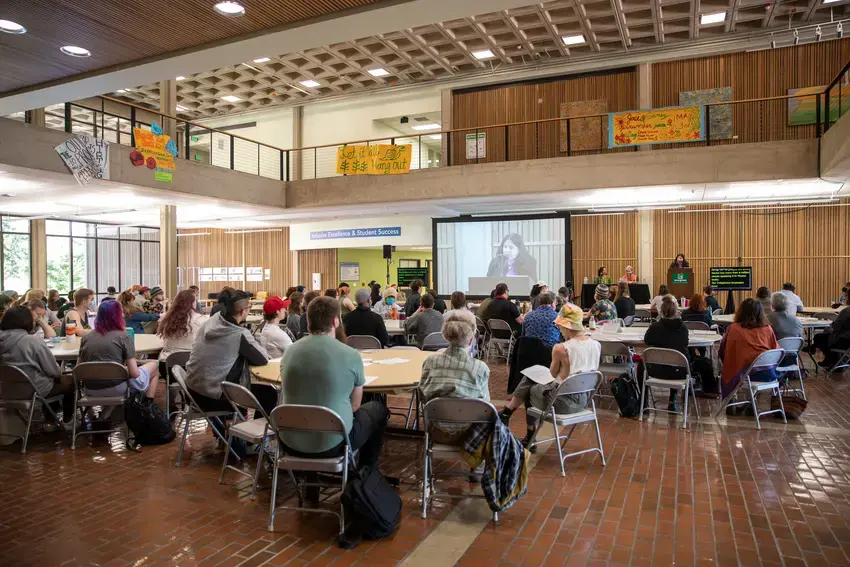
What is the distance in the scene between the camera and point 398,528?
3564 mm

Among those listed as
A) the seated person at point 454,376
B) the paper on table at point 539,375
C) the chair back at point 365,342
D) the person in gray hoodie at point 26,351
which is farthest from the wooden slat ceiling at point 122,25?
the chair back at point 365,342

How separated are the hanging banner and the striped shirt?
9922 millimetres

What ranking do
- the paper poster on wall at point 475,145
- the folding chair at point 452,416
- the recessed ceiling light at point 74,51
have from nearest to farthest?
1. the folding chair at point 452,416
2. the recessed ceiling light at point 74,51
3. the paper poster on wall at point 475,145

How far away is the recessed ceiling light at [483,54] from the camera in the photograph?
603 inches

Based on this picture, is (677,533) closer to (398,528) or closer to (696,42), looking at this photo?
(398,528)

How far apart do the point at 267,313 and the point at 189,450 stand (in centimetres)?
136

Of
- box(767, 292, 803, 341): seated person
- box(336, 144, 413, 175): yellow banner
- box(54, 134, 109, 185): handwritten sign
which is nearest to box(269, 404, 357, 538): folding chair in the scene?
box(767, 292, 803, 341): seated person

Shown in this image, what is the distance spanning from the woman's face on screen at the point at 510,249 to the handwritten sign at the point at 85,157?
30.3 ft

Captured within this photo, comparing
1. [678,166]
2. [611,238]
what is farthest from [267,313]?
[611,238]

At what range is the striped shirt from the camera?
3.75 m

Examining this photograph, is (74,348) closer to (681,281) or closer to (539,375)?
(539,375)

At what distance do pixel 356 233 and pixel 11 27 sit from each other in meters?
13.4

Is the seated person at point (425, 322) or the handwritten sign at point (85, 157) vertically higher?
the handwritten sign at point (85, 157)

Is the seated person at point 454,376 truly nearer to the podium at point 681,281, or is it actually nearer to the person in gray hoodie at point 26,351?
the person in gray hoodie at point 26,351
